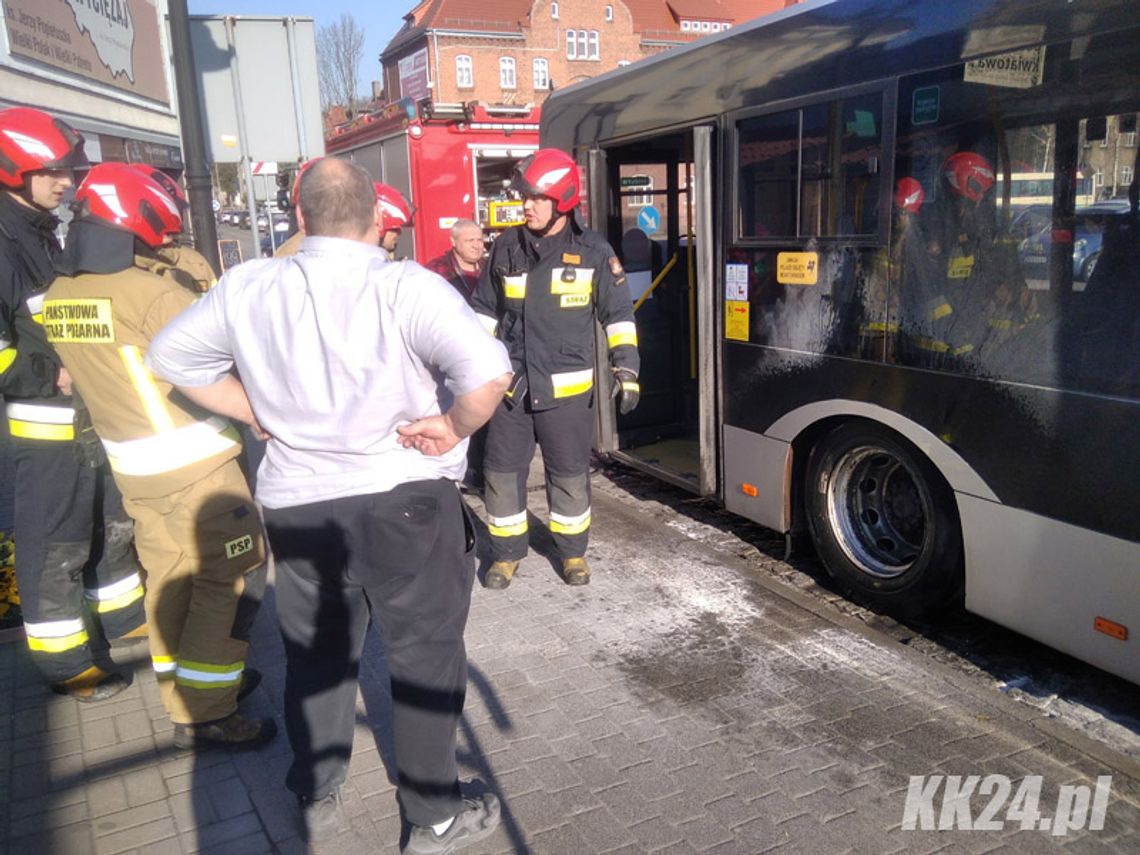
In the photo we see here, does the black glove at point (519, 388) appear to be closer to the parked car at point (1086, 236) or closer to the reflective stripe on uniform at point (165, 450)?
the reflective stripe on uniform at point (165, 450)

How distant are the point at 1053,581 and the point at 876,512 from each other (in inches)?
44.3

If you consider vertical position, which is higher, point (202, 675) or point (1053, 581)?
point (1053, 581)

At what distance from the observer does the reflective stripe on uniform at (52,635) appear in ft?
12.0

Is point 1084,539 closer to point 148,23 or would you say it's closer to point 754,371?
point 754,371

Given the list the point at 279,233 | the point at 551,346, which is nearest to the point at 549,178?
the point at 551,346

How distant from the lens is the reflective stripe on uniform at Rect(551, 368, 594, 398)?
4.60 m

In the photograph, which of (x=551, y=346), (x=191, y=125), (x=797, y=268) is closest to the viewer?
(x=797, y=268)

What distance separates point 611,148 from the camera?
6172 mm

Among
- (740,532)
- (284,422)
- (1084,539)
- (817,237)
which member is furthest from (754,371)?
(284,422)

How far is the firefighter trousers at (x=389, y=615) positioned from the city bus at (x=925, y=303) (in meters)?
2.18

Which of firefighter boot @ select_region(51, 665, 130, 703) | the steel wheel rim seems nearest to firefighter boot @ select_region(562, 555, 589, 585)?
the steel wheel rim

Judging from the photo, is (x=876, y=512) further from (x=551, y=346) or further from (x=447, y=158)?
(x=447, y=158)

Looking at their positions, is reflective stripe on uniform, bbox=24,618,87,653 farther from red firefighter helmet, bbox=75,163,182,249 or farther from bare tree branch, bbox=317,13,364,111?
bare tree branch, bbox=317,13,364,111

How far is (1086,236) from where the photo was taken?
127 inches
